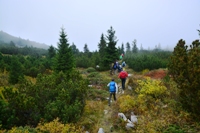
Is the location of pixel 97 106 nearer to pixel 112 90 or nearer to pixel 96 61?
pixel 112 90

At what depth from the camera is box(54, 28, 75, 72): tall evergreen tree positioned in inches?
674

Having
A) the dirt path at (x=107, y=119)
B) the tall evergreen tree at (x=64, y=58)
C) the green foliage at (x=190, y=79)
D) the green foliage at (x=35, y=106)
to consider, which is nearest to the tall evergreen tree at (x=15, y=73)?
the tall evergreen tree at (x=64, y=58)

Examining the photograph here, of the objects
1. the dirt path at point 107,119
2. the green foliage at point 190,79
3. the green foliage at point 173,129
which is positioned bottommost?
the dirt path at point 107,119

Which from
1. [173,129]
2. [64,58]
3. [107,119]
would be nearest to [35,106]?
[107,119]

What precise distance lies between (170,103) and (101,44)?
123 feet

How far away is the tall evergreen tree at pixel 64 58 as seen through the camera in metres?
17.1

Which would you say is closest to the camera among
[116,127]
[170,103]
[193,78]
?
[193,78]

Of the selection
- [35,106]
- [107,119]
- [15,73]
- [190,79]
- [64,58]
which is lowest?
[107,119]

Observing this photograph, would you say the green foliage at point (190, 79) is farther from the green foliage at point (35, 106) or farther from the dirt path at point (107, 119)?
the green foliage at point (35, 106)

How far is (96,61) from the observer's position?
1234 inches

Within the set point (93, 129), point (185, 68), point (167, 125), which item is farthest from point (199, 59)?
point (93, 129)

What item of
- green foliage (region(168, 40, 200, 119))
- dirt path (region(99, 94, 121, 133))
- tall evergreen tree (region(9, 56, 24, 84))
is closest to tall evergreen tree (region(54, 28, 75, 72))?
→ tall evergreen tree (region(9, 56, 24, 84))

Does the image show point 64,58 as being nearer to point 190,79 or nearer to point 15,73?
point 15,73

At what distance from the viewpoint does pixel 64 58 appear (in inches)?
680
